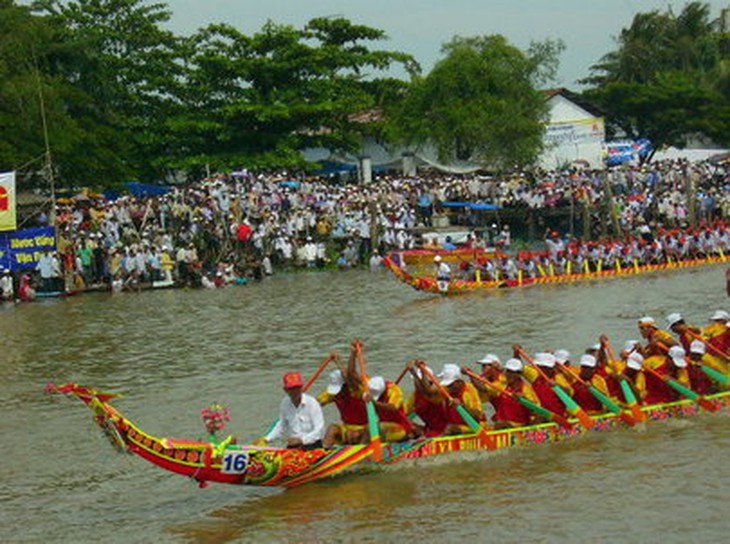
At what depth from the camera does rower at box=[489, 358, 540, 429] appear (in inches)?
533

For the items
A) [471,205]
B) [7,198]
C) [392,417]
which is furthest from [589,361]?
[471,205]

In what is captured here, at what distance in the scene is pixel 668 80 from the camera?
6022 cm

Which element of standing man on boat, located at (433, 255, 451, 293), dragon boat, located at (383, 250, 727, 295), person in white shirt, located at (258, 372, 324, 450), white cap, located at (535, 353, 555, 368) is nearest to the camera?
person in white shirt, located at (258, 372, 324, 450)

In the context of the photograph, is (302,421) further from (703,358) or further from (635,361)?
(703,358)

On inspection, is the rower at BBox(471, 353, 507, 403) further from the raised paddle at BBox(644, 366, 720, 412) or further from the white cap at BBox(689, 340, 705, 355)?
the white cap at BBox(689, 340, 705, 355)

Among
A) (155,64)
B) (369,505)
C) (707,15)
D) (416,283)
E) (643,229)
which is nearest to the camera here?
(369,505)

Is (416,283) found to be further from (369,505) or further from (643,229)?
(369,505)

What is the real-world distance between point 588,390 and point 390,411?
2.67 m

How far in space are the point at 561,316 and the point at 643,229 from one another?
1369cm

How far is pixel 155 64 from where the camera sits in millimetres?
48062

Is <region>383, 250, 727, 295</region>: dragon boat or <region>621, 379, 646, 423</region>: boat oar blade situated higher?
<region>383, 250, 727, 295</region>: dragon boat

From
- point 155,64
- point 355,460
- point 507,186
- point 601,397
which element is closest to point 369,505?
point 355,460

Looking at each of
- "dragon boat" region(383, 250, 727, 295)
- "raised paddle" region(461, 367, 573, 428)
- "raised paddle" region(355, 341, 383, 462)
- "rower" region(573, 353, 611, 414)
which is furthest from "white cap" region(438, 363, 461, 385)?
"dragon boat" region(383, 250, 727, 295)

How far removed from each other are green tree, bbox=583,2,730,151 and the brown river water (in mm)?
32057
